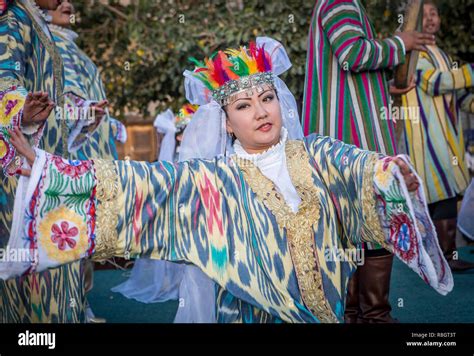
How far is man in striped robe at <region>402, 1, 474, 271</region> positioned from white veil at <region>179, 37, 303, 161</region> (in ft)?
7.91

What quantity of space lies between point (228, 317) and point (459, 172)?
3135 mm

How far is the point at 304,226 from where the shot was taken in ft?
9.27

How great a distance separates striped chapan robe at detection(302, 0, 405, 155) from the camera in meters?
3.76

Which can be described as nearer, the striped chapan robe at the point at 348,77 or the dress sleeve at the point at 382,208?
the dress sleeve at the point at 382,208

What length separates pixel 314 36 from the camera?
12.9 feet

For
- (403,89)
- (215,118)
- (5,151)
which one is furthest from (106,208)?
(403,89)

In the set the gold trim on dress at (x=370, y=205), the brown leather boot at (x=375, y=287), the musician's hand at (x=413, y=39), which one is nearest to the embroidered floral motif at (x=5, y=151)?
the gold trim on dress at (x=370, y=205)

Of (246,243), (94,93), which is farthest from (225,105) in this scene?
(94,93)

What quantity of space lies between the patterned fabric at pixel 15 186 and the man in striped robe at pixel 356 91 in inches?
51.7

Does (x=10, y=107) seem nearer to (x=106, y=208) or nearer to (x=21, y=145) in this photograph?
(x=21, y=145)

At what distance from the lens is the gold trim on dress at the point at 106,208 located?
2703 millimetres

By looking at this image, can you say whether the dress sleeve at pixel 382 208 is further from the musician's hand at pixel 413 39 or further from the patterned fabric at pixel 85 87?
the patterned fabric at pixel 85 87

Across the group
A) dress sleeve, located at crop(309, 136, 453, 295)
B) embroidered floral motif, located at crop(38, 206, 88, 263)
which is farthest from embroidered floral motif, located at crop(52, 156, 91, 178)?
dress sleeve, located at crop(309, 136, 453, 295)
